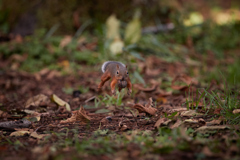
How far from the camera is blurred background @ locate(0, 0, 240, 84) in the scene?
6009 mm

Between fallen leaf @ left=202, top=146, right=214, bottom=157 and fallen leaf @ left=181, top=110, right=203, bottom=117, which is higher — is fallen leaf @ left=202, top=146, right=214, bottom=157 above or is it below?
below

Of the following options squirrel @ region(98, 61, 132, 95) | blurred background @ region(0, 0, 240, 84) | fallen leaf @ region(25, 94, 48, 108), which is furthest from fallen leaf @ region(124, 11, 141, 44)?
squirrel @ region(98, 61, 132, 95)

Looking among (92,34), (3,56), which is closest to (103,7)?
(92,34)

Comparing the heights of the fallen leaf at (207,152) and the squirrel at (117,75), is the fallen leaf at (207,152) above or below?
below

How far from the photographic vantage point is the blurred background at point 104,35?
19.7 ft

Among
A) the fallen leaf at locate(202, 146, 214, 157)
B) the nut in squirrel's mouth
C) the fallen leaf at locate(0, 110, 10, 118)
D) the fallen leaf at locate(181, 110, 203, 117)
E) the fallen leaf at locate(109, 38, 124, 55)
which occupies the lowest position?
the fallen leaf at locate(202, 146, 214, 157)

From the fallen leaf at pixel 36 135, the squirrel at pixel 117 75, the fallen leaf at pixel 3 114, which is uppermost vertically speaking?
the squirrel at pixel 117 75

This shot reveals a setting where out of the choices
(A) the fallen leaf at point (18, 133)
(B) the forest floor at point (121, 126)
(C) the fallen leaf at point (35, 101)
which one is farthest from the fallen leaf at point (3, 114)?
(A) the fallen leaf at point (18, 133)

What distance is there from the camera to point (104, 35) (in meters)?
6.14

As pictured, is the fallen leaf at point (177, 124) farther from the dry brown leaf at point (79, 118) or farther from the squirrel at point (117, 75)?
the dry brown leaf at point (79, 118)

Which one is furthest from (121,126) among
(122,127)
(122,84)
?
(122,84)

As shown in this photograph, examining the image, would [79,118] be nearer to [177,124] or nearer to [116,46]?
[177,124]

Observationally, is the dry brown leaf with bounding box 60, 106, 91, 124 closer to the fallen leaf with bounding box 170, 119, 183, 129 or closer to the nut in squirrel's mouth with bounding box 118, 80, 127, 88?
the nut in squirrel's mouth with bounding box 118, 80, 127, 88

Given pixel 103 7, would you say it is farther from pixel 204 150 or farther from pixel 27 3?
pixel 204 150
